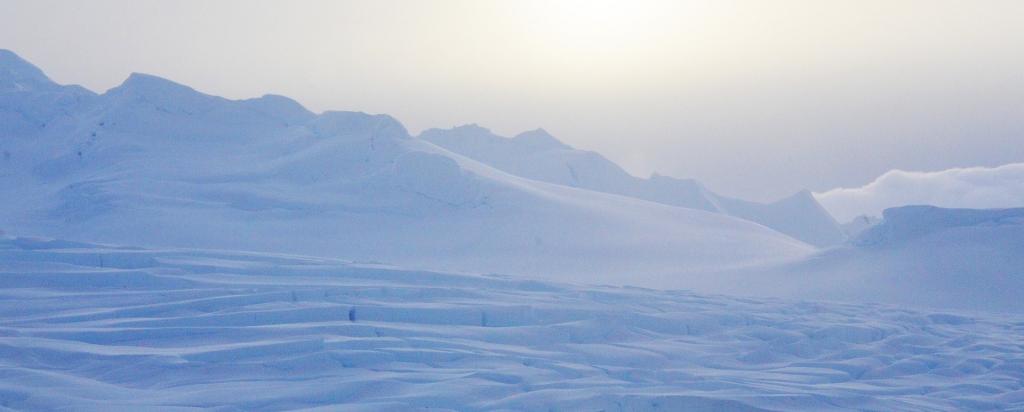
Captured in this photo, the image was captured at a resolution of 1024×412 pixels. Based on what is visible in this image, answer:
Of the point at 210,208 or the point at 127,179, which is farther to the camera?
the point at 127,179

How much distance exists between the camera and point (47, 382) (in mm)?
5758

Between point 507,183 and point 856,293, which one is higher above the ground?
point 507,183

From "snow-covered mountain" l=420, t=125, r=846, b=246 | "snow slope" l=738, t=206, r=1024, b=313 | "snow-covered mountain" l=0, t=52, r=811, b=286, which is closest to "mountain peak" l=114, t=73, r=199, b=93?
"snow-covered mountain" l=0, t=52, r=811, b=286

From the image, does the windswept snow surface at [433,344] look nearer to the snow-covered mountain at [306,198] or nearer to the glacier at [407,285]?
the glacier at [407,285]

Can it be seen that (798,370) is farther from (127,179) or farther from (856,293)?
(127,179)

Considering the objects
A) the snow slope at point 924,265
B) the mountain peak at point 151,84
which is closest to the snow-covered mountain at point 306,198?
the mountain peak at point 151,84

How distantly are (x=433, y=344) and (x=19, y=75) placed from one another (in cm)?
2327

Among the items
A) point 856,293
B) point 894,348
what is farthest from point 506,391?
point 856,293

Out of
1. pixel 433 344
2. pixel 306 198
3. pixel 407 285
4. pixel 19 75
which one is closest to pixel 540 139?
pixel 306 198

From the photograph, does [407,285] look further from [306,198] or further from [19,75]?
[19,75]

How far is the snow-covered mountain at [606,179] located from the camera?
27562 millimetres

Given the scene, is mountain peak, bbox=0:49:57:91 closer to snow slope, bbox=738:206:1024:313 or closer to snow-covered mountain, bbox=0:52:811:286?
snow-covered mountain, bbox=0:52:811:286

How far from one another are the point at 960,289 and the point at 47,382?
10989mm

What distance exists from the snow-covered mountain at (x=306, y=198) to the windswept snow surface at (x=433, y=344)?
406cm
